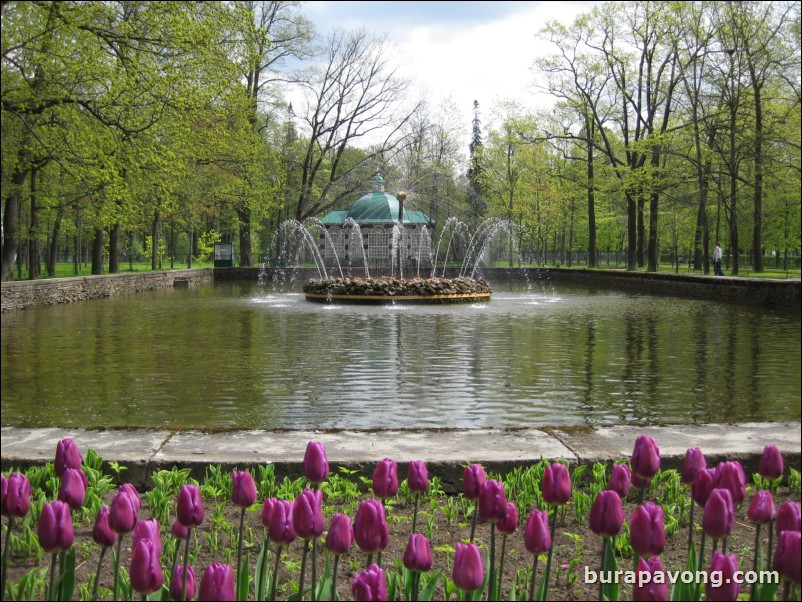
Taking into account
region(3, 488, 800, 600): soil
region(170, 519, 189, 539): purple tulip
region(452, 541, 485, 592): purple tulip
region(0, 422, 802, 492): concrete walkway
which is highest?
region(452, 541, 485, 592): purple tulip

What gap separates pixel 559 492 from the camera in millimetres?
1904

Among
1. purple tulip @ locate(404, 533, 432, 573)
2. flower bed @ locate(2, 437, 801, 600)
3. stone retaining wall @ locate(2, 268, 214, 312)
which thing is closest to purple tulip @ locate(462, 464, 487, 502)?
flower bed @ locate(2, 437, 801, 600)

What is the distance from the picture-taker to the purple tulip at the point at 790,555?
1.50 meters

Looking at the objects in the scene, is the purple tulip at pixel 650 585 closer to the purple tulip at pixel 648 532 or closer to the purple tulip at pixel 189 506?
the purple tulip at pixel 648 532

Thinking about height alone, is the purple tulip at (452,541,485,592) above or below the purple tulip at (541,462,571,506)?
below

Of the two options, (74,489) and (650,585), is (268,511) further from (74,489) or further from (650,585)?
(650,585)

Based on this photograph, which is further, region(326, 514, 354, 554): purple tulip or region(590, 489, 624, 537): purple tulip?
region(590, 489, 624, 537): purple tulip

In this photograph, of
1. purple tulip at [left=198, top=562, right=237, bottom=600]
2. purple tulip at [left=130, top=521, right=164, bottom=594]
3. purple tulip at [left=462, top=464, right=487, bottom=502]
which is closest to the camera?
purple tulip at [left=198, top=562, right=237, bottom=600]

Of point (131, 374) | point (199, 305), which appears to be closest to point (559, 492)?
point (131, 374)

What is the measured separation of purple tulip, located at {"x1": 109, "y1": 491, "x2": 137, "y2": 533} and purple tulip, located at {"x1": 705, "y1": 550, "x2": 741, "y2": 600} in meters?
1.26

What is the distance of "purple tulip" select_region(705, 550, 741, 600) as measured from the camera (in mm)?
1520

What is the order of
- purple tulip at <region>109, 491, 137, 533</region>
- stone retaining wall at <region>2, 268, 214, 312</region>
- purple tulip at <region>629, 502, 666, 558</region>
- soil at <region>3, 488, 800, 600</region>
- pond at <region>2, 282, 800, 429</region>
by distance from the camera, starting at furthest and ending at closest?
stone retaining wall at <region>2, 268, 214, 312</region> → pond at <region>2, 282, 800, 429</region> → soil at <region>3, 488, 800, 600</region> → purple tulip at <region>109, 491, 137, 533</region> → purple tulip at <region>629, 502, 666, 558</region>

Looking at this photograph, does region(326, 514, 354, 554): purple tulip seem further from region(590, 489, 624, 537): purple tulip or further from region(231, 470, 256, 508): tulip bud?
region(590, 489, 624, 537): purple tulip

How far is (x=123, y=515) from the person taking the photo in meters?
1.75
